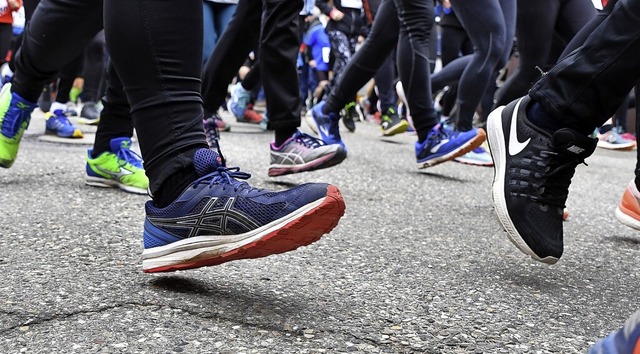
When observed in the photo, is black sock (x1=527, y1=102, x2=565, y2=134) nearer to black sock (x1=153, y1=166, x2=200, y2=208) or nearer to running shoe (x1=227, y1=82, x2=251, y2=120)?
black sock (x1=153, y1=166, x2=200, y2=208)

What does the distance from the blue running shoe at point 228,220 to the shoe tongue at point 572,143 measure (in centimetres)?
59

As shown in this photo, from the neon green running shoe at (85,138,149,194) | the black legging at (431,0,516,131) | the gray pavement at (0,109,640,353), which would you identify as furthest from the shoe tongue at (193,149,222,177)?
the black legging at (431,0,516,131)

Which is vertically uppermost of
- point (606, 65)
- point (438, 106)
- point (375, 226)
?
point (606, 65)

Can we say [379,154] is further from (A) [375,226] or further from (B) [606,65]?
(B) [606,65]

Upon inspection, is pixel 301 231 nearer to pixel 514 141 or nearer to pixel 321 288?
pixel 321 288

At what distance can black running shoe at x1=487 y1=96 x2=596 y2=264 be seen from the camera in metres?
1.69

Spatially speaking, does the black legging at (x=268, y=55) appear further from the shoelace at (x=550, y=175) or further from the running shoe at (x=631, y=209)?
the shoelace at (x=550, y=175)

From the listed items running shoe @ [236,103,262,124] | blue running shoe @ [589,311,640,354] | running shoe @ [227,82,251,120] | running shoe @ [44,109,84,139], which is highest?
blue running shoe @ [589,311,640,354]

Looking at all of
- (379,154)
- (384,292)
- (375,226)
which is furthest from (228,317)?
(379,154)

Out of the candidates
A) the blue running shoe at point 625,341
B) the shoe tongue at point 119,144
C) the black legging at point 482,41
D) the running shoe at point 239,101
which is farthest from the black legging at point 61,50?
the running shoe at point 239,101

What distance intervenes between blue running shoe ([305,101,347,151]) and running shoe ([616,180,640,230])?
172 centimetres

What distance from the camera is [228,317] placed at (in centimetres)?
135

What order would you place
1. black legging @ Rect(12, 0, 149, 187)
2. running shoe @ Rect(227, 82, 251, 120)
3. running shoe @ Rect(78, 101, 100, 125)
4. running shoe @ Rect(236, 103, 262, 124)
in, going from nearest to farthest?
black legging @ Rect(12, 0, 149, 187) → running shoe @ Rect(78, 101, 100, 125) → running shoe @ Rect(227, 82, 251, 120) → running shoe @ Rect(236, 103, 262, 124)

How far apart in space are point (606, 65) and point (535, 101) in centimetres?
20
